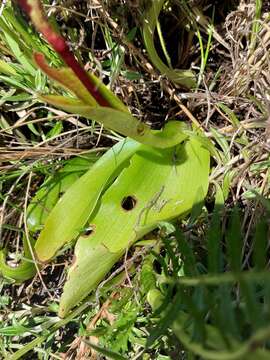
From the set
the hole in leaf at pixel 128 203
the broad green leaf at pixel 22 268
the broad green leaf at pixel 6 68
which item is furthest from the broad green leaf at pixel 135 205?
the broad green leaf at pixel 6 68

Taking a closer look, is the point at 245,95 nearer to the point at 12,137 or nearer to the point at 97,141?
the point at 97,141

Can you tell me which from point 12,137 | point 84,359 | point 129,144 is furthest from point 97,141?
point 84,359

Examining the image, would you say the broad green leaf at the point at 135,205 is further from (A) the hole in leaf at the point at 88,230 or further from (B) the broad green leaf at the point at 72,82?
(B) the broad green leaf at the point at 72,82

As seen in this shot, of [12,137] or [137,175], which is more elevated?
[12,137]

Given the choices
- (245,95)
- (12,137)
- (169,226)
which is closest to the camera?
(169,226)

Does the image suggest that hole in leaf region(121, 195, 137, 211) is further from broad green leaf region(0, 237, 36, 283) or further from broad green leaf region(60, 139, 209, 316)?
broad green leaf region(0, 237, 36, 283)

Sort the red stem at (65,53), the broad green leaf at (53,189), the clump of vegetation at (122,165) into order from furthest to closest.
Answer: the broad green leaf at (53,189) → the clump of vegetation at (122,165) → the red stem at (65,53)

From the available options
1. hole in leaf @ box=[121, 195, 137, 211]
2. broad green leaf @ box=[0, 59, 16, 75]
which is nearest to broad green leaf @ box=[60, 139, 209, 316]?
hole in leaf @ box=[121, 195, 137, 211]

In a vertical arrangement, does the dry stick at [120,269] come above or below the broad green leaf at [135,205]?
below
